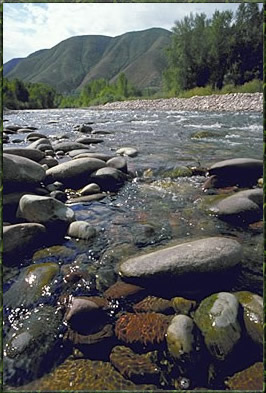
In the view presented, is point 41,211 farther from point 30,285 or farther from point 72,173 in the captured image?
point 72,173

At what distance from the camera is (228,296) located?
2.65 metres

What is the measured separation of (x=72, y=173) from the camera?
6.00 metres

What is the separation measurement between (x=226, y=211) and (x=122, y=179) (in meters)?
2.55

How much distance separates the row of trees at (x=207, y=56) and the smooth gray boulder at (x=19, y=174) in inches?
1346

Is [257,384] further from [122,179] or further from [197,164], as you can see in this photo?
[197,164]

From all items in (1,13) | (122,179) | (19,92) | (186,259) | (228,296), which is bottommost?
(228,296)

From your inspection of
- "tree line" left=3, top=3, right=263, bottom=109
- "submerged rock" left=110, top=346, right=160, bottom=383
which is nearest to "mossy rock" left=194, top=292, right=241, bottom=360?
"submerged rock" left=110, top=346, right=160, bottom=383

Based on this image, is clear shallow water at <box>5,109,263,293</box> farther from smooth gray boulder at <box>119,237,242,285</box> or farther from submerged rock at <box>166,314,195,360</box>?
submerged rock at <box>166,314,195,360</box>

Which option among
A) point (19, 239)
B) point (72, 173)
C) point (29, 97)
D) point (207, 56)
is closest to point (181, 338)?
point (19, 239)

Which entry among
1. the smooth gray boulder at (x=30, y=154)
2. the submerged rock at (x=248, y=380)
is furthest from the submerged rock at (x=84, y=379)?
the smooth gray boulder at (x=30, y=154)

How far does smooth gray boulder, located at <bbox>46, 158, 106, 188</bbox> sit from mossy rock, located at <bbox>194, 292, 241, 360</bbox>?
3.98 metres

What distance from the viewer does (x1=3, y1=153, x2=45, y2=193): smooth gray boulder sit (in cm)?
461

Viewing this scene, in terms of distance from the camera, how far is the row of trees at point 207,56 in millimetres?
35250

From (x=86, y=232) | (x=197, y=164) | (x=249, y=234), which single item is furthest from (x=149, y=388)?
(x=197, y=164)
